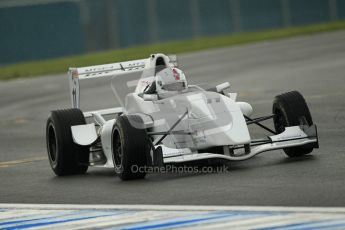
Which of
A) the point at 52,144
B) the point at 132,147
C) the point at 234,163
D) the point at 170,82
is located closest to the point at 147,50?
the point at 52,144

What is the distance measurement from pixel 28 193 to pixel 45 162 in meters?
3.35

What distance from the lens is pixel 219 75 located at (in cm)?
2769

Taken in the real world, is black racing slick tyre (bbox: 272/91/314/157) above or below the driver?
below

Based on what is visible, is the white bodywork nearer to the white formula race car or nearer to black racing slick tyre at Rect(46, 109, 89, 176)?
the white formula race car

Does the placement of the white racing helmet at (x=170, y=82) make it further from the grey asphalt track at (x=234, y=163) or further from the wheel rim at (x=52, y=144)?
the wheel rim at (x=52, y=144)

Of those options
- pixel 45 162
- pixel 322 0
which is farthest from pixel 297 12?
pixel 45 162

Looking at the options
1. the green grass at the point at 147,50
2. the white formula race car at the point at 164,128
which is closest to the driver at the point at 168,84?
the white formula race car at the point at 164,128

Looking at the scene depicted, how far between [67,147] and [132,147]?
1.92m

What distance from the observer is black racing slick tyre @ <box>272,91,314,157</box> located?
500 inches

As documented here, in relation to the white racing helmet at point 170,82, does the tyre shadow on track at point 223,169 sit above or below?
below

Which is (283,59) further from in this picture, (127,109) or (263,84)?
(127,109)

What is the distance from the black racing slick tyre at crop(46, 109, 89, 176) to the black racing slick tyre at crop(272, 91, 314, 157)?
2383 mm

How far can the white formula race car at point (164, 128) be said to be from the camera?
1190 cm

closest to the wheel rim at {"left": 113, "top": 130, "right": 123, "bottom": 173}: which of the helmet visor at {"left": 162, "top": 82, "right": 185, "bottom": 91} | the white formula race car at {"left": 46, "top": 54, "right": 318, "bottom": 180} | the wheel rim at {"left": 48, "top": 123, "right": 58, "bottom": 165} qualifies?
the white formula race car at {"left": 46, "top": 54, "right": 318, "bottom": 180}
